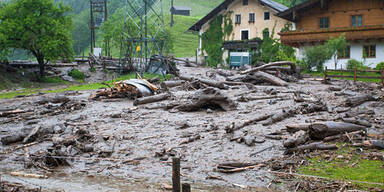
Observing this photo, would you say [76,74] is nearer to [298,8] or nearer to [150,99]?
[150,99]

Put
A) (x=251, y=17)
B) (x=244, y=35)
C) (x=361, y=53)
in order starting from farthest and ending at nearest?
(x=244, y=35) < (x=251, y=17) < (x=361, y=53)

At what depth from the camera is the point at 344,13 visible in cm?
4238

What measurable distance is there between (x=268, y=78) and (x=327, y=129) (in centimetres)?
1496

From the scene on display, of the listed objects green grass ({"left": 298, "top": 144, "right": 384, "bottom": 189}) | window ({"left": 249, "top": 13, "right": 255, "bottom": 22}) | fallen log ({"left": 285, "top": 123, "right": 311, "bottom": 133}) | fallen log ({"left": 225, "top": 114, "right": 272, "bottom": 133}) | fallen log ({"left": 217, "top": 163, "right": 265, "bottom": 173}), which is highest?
window ({"left": 249, "top": 13, "right": 255, "bottom": 22})

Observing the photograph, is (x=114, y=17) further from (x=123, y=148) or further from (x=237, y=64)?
(x=123, y=148)

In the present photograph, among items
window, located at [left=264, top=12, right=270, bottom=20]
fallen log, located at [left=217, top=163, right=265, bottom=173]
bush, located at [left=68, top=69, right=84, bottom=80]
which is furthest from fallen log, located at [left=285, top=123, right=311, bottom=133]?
window, located at [left=264, top=12, right=270, bottom=20]

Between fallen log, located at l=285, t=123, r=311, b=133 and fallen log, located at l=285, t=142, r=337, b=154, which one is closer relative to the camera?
fallen log, located at l=285, t=142, r=337, b=154

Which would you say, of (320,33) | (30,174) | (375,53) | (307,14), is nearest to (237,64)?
(307,14)

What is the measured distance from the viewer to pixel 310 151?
9383mm

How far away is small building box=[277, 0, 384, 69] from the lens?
1479 inches

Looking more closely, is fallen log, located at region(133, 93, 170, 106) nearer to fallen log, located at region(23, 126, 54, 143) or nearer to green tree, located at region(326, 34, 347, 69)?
fallen log, located at region(23, 126, 54, 143)

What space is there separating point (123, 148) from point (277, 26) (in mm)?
42073

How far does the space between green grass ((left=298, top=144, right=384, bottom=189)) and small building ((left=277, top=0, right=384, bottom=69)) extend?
29.0 m

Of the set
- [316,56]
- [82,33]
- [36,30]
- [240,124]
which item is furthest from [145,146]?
[82,33]
